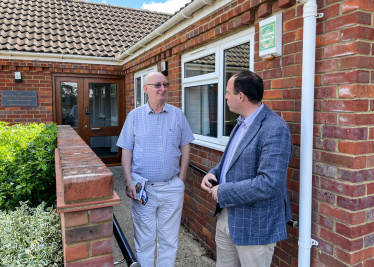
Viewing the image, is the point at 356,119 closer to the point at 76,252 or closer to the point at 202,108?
the point at 76,252

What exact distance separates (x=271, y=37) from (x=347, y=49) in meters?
0.67

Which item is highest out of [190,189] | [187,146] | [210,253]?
[187,146]

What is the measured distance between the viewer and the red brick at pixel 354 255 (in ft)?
5.93

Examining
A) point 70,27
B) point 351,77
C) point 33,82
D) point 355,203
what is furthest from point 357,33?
point 70,27

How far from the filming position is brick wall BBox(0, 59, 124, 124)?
6676mm

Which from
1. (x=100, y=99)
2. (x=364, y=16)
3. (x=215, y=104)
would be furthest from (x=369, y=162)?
(x=100, y=99)

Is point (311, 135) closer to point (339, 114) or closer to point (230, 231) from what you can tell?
point (339, 114)

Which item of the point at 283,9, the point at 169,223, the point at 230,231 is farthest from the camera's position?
the point at 169,223

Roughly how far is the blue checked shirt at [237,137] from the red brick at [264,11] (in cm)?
97

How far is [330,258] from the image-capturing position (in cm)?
194

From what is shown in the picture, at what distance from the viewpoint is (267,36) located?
2.40 metres

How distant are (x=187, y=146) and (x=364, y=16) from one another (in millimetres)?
1756

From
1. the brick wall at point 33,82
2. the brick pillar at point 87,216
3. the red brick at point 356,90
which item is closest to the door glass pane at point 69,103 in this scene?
the brick wall at point 33,82

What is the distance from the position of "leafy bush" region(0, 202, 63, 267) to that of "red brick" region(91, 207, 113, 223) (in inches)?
16.2
